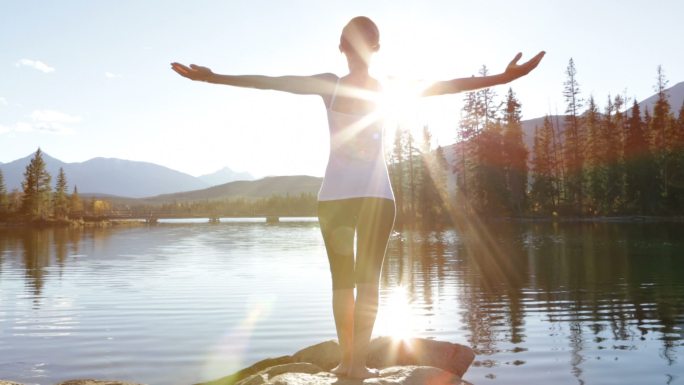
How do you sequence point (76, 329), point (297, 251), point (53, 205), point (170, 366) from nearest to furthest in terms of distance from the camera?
point (170, 366)
point (76, 329)
point (297, 251)
point (53, 205)

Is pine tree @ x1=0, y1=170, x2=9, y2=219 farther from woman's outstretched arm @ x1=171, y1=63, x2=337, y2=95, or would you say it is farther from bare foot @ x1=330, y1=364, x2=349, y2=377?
bare foot @ x1=330, y1=364, x2=349, y2=377

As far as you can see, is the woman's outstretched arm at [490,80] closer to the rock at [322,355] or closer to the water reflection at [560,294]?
the rock at [322,355]

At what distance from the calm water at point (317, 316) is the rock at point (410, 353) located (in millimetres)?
1022

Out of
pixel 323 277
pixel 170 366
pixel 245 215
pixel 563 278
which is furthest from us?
pixel 245 215

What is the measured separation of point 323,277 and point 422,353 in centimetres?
1716

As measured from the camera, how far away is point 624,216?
7512 cm

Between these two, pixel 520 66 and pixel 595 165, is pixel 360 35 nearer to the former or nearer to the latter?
pixel 520 66

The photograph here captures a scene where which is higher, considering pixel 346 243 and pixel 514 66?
pixel 514 66

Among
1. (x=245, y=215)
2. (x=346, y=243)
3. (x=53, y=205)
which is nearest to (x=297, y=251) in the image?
(x=346, y=243)

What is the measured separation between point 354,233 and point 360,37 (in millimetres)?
1630

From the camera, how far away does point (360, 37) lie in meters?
4.79

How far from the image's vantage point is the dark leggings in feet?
15.2

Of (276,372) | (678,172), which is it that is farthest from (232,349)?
(678,172)

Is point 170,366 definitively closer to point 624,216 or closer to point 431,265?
point 431,265
